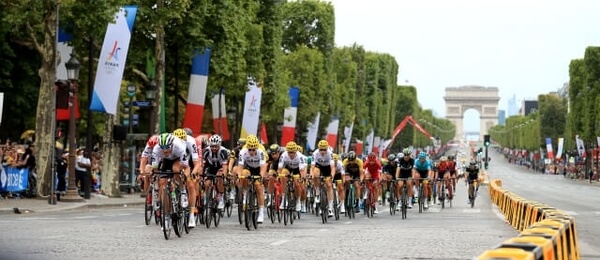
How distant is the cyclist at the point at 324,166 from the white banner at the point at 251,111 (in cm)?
2314

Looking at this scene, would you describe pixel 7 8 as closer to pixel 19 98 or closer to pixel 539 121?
pixel 19 98

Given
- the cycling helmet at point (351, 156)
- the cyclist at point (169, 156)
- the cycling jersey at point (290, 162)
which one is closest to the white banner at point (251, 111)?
the cycling helmet at point (351, 156)

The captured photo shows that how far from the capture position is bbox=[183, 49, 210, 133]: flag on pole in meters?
44.4

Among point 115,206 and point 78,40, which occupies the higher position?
point 78,40

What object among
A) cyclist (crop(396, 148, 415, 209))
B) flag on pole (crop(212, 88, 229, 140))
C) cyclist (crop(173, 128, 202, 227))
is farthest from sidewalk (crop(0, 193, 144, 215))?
flag on pole (crop(212, 88, 229, 140))

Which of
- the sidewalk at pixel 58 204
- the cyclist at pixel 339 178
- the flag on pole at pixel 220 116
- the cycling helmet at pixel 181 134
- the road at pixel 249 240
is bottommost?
the road at pixel 249 240

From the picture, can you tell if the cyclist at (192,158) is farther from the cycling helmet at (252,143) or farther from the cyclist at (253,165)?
the cycling helmet at (252,143)

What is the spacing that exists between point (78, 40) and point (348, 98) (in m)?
52.8

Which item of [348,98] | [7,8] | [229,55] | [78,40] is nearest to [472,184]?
[229,55]

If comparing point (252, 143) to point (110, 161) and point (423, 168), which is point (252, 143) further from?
point (110, 161)

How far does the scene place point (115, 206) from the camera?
36.7m

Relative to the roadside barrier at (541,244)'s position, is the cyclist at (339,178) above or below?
above

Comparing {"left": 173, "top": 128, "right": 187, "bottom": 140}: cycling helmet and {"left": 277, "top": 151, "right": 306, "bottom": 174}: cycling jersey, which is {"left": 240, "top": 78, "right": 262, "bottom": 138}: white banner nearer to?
{"left": 277, "top": 151, "right": 306, "bottom": 174}: cycling jersey

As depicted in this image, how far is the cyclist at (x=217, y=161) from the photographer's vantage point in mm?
23703
